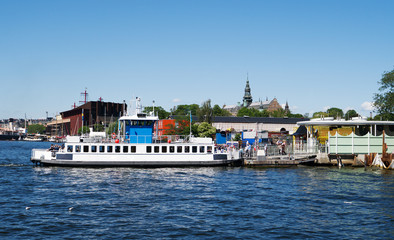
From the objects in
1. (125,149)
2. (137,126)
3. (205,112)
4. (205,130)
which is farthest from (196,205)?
(205,112)

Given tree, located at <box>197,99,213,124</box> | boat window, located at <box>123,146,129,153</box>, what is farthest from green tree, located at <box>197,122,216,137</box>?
boat window, located at <box>123,146,129,153</box>

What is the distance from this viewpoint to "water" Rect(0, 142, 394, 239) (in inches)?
843

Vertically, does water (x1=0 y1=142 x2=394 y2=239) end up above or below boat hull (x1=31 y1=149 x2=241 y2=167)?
below

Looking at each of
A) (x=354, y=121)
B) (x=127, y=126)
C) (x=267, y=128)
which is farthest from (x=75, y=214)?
(x=267, y=128)

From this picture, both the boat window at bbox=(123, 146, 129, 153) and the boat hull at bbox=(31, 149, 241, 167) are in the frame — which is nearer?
the boat hull at bbox=(31, 149, 241, 167)

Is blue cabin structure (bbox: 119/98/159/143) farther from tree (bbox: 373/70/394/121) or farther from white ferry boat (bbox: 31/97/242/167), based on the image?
tree (bbox: 373/70/394/121)

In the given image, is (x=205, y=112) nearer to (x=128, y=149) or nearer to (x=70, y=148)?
(x=128, y=149)

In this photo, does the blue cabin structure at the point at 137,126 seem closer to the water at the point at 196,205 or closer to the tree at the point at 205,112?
the water at the point at 196,205

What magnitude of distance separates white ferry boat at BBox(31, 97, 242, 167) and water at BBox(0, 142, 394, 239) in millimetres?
4542

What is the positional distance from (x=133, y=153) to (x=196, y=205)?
73.2 feet

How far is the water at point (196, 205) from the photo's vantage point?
21.4 meters

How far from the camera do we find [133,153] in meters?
48.7

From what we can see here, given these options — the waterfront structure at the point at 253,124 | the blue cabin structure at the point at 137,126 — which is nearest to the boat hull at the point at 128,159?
the blue cabin structure at the point at 137,126

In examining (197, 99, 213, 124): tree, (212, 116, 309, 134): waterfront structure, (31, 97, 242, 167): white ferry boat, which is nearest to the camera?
(31, 97, 242, 167): white ferry boat
